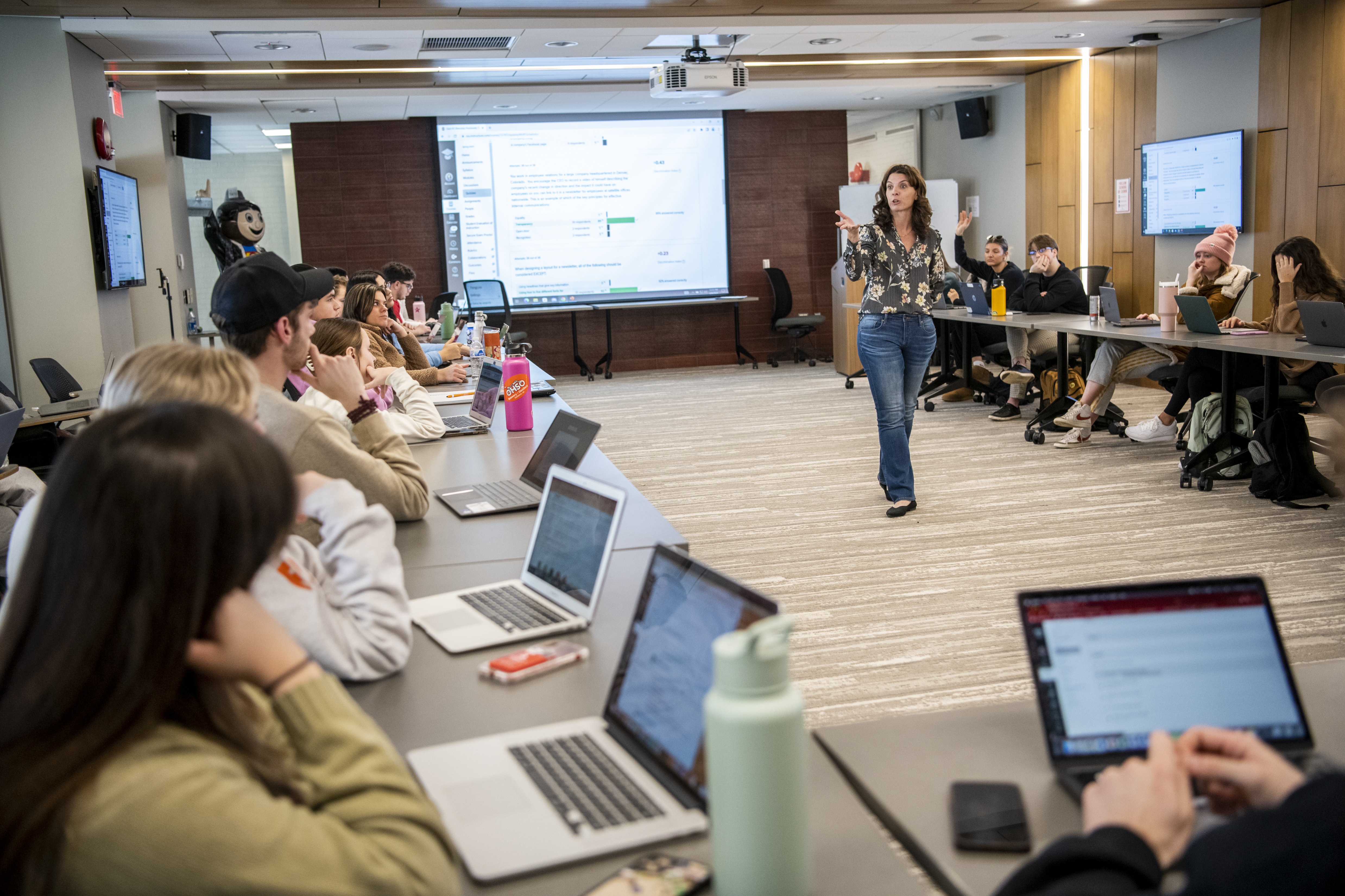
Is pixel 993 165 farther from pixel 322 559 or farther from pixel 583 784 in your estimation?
pixel 583 784

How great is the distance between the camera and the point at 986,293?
827cm

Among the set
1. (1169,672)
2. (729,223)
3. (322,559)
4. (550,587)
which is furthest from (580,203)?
(1169,672)

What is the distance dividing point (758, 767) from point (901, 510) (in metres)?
3.99

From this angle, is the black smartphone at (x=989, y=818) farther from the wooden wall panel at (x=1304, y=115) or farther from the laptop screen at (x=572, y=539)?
the wooden wall panel at (x=1304, y=115)

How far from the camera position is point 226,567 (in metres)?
0.87

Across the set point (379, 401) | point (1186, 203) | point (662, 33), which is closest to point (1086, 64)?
point (1186, 203)

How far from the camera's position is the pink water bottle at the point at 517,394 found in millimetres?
3562

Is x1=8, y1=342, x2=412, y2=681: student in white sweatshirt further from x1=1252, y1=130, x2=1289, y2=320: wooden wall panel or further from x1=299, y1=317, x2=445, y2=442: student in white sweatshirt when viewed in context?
x1=1252, y1=130, x2=1289, y2=320: wooden wall panel

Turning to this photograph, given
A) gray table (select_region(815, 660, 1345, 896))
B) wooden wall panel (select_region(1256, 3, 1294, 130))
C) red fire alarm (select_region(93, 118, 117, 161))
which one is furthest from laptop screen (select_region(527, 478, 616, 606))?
wooden wall panel (select_region(1256, 3, 1294, 130))

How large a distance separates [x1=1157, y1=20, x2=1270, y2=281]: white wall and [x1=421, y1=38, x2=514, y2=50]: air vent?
4.89 m

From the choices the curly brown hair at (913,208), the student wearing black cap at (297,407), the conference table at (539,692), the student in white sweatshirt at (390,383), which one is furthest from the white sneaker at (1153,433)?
the student wearing black cap at (297,407)

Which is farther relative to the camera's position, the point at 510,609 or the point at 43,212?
the point at 43,212

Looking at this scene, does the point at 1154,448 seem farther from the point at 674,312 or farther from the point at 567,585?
the point at 674,312

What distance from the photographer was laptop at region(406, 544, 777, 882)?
41.9 inches
